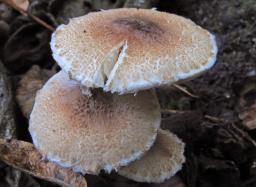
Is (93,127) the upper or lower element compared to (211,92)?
upper

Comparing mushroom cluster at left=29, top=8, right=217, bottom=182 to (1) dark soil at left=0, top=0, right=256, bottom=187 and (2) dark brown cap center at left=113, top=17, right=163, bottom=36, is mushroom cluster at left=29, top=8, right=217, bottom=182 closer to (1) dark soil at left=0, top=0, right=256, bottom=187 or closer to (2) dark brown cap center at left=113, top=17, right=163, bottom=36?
(2) dark brown cap center at left=113, top=17, right=163, bottom=36

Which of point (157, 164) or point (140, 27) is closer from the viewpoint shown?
point (140, 27)

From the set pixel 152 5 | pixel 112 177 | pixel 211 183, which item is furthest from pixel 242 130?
pixel 152 5

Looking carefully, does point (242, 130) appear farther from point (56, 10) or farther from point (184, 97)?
point (56, 10)

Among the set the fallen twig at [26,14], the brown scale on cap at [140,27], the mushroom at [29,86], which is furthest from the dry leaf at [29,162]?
the fallen twig at [26,14]

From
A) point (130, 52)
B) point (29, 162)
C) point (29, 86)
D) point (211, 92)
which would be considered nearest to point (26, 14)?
point (29, 86)

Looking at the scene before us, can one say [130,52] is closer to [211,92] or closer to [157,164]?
[157,164]

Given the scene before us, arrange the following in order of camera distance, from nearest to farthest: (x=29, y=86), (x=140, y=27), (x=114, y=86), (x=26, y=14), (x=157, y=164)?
1. (x=114, y=86)
2. (x=140, y=27)
3. (x=157, y=164)
4. (x=29, y=86)
5. (x=26, y=14)

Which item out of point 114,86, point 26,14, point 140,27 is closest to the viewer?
point 114,86
